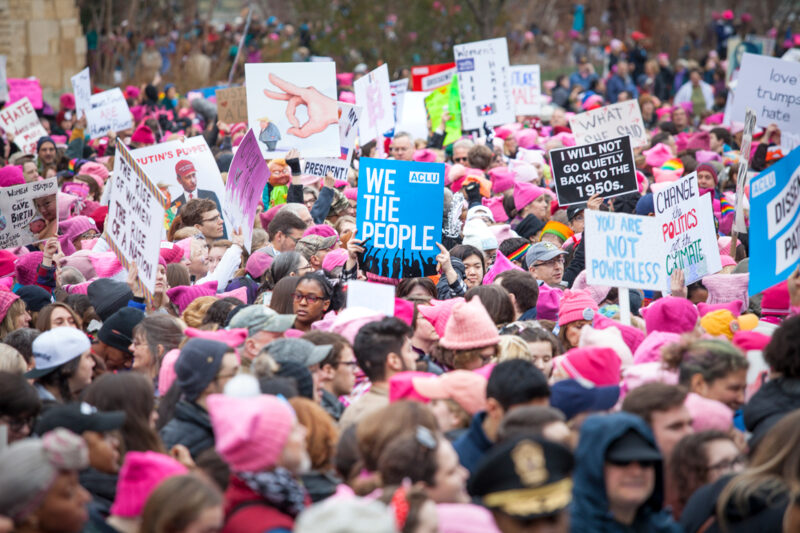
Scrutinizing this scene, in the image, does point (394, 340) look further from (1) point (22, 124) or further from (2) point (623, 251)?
(1) point (22, 124)

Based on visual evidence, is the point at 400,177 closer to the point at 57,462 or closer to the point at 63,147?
the point at 57,462

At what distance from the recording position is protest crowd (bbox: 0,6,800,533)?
3922mm

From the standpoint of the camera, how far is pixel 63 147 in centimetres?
1677

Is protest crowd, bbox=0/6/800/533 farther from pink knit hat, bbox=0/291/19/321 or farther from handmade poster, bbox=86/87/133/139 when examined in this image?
handmade poster, bbox=86/87/133/139

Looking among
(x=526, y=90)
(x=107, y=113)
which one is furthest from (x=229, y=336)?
(x=526, y=90)

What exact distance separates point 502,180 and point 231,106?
6.15m

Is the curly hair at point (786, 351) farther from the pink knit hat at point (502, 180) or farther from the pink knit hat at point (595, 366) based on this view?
the pink knit hat at point (502, 180)

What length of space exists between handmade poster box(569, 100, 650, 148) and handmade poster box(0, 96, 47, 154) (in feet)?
24.0

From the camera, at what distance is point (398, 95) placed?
1725 centimetres

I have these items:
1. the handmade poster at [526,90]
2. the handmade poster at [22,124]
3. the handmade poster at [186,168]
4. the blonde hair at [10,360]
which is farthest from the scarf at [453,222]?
the handmade poster at [526,90]

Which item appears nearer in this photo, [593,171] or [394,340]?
[394,340]

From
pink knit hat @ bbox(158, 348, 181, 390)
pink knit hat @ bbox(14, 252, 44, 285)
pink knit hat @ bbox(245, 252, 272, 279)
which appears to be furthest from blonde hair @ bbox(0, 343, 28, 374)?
pink knit hat @ bbox(14, 252, 44, 285)

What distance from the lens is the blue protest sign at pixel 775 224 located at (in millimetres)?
6434

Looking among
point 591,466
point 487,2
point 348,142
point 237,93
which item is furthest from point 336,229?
point 487,2
